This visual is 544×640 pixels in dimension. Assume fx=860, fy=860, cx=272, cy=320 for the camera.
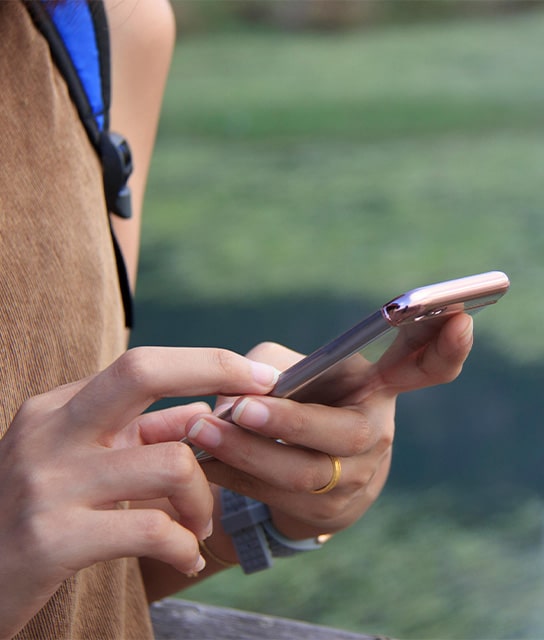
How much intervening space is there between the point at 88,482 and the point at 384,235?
2.09m

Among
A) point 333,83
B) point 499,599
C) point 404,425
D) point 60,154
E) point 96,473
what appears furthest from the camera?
point 333,83

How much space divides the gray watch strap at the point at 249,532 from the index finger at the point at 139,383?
26 cm

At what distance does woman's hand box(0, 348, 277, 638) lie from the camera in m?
0.41

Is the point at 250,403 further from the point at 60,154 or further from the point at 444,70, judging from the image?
the point at 444,70

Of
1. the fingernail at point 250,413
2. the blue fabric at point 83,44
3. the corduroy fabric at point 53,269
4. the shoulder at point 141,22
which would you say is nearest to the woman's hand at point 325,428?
the fingernail at point 250,413

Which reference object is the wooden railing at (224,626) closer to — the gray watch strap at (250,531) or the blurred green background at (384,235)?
the gray watch strap at (250,531)

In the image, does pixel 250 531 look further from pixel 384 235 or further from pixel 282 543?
pixel 384 235

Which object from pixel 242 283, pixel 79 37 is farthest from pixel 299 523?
pixel 242 283

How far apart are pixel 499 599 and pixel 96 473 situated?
1.25 meters

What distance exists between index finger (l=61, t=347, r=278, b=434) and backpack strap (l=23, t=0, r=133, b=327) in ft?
0.97

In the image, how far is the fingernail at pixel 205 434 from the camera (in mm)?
482

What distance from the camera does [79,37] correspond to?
68cm

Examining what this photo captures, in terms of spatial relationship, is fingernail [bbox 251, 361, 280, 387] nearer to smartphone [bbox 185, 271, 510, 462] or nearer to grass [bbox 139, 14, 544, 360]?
smartphone [bbox 185, 271, 510, 462]

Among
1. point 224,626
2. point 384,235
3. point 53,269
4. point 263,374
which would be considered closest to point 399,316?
point 263,374
